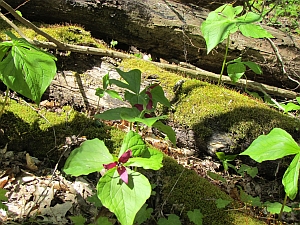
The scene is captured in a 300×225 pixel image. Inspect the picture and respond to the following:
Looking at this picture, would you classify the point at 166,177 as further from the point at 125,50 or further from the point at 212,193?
the point at 125,50

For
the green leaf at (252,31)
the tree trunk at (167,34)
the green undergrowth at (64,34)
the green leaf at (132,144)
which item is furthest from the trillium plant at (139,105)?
the tree trunk at (167,34)

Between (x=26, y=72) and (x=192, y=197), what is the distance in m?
1.59

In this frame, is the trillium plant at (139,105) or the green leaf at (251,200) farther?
the green leaf at (251,200)

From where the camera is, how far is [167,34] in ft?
15.0

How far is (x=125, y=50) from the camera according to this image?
4727 millimetres

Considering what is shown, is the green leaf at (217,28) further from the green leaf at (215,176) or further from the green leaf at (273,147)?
the green leaf at (215,176)

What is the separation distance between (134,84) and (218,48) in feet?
8.98

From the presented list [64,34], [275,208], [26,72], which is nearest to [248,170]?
[275,208]

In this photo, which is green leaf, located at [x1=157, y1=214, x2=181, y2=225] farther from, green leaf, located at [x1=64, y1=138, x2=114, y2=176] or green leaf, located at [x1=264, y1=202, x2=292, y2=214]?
green leaf, located at [x1=264, y1=202, x2=292, y2=214]

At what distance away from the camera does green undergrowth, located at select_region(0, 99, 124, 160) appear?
8.89 ft

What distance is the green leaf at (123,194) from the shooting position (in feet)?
5.03

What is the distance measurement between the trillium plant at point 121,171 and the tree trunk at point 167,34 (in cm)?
290

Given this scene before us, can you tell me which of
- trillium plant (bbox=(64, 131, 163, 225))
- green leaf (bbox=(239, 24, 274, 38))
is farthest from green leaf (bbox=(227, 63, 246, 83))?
trillium plant (bbox=(64, 131, 163, 225))

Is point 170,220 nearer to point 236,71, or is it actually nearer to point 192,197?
point 192,197
